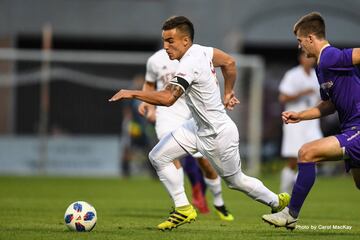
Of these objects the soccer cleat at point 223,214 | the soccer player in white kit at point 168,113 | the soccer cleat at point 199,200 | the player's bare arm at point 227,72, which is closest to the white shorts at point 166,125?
the soccer player in white kit at point 168,113

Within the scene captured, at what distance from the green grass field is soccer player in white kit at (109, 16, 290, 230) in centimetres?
34

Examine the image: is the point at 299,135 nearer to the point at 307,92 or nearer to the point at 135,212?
the point at 307,92

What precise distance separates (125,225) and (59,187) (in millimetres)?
9430

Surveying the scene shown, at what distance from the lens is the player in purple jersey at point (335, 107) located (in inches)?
340

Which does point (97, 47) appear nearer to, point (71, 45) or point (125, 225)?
point (71, 45)

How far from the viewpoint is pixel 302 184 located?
880 centimetres

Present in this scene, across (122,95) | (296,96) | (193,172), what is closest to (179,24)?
(122,95)

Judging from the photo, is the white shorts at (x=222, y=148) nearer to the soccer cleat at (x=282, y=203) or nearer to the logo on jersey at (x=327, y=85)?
the soccer cleat at (x=282, y=203)

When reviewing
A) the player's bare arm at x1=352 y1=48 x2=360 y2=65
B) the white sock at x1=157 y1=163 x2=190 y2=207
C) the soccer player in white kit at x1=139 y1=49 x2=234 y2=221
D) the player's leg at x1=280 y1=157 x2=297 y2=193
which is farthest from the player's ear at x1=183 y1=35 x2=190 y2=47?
the player's leg at x1=280 y1=157 x2=297 y2=193

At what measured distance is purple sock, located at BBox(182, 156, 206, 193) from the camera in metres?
12.7

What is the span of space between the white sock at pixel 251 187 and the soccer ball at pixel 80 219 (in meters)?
1.52

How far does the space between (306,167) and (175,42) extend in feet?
6.06

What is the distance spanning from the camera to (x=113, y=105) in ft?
88.1

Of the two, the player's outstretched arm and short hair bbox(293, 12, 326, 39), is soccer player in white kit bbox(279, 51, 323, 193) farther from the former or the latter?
the player's outstretched arm
